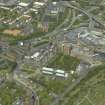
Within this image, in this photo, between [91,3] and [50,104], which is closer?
[50,104]

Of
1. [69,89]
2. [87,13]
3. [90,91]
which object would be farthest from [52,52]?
[87,13]

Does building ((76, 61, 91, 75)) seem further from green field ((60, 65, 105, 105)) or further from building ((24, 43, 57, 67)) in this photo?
building ((24, 43, 57, 67))

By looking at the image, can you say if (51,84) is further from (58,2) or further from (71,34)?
Answer: (58,2)

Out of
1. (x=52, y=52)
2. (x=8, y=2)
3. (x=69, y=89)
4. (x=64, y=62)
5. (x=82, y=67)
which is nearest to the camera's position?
(x=69, y=89)

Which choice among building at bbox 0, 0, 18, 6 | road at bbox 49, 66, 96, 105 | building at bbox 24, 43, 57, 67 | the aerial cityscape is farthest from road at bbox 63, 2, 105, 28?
road at bbox 49, 66, 96, 105

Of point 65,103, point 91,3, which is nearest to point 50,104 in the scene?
point 65,103

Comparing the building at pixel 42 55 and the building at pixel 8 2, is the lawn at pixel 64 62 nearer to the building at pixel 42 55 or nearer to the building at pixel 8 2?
the building at pixel 42 55

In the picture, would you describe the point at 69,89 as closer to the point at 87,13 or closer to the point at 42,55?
the point at 42,55

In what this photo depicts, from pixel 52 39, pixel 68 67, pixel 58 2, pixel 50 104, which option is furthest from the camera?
pixel 58 2
